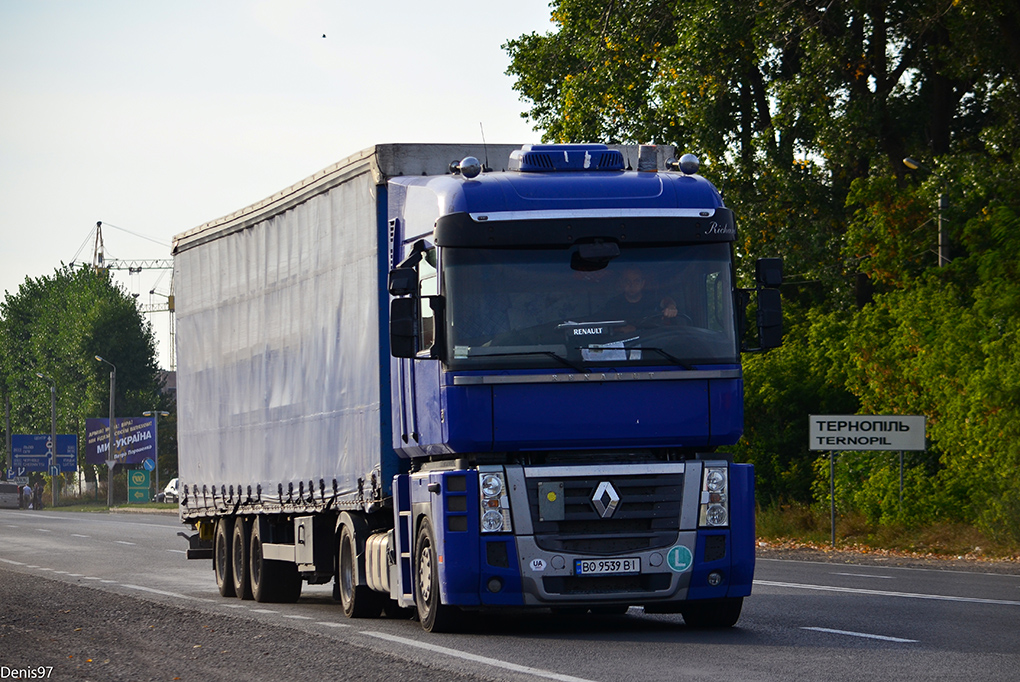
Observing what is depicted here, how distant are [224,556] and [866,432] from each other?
12.8 m

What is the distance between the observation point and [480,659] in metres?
11.3

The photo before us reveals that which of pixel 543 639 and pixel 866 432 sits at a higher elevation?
pixel 866 432

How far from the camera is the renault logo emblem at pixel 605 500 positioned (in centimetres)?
1252

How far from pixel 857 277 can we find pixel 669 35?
6.43 meters

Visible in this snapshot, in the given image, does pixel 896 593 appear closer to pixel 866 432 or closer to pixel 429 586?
pixel 429 586

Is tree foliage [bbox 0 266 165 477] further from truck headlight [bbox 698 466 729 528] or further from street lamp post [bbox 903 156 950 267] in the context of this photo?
truck headlight [bbox 698 466 729 528]

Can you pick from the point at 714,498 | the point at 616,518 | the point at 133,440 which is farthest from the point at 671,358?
the point at 133,440

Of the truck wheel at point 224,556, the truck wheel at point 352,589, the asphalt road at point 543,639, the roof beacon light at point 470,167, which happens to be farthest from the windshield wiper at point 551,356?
the truck wheel at point 224,556

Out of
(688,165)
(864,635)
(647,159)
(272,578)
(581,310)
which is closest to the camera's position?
(581,310)

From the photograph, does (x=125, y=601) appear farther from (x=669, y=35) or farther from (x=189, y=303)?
(x=669, y=35)

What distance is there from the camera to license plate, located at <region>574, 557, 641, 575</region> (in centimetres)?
1244

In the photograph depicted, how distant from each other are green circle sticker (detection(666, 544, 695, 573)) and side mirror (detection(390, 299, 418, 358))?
243 cm

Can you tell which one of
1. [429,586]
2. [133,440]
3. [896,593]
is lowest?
[896,593]

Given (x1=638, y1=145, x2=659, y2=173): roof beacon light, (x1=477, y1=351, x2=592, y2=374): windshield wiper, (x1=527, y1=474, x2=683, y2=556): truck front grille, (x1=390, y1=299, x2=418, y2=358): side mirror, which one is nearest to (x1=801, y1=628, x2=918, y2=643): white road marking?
(x1=527, y1=474, x2=683, y2=556): truck front grille
